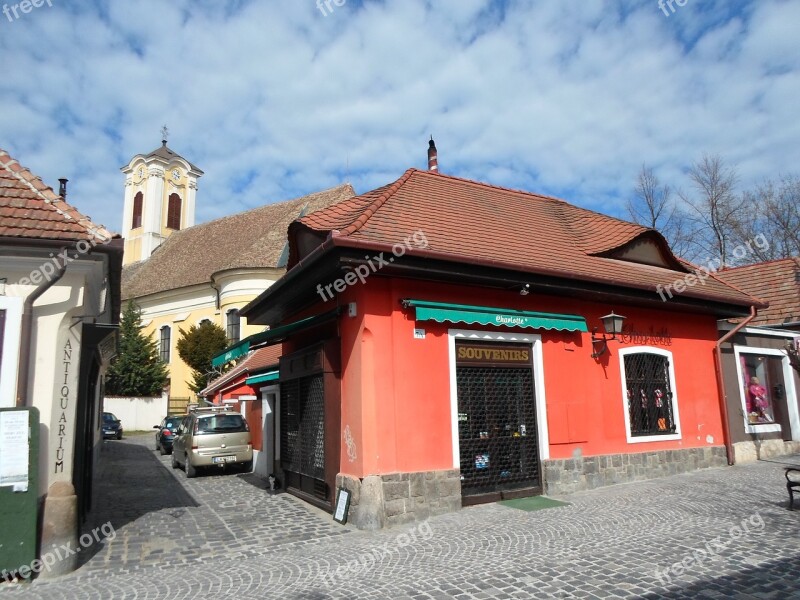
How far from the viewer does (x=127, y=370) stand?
1334 inches

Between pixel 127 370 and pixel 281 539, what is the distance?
29922 millimetres

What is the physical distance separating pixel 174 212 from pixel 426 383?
150 ft

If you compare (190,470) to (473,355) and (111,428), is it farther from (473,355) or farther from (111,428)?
(111,428)

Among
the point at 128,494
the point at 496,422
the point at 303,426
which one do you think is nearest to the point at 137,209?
the point at 128,494

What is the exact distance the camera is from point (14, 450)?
6281 millimetres

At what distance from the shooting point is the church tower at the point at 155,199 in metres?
47.8

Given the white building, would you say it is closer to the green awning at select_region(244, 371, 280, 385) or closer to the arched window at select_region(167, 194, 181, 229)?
the green awning at select_region(244, 371, 280, 385)

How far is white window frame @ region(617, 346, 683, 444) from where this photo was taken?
36.5ft

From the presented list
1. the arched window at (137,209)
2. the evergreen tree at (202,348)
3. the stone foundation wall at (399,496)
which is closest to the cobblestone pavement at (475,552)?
the stone foundation wall at (399,496)

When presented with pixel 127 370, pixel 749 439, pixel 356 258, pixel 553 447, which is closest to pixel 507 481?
pixel 553 447

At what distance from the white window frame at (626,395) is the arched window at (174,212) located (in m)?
45.1

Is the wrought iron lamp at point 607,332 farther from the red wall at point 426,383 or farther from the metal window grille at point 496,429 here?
the metal window grille at point 496,429

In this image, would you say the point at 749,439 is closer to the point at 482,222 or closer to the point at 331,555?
the point at 482,222

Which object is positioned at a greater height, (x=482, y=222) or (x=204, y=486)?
(x=482, y=222)
